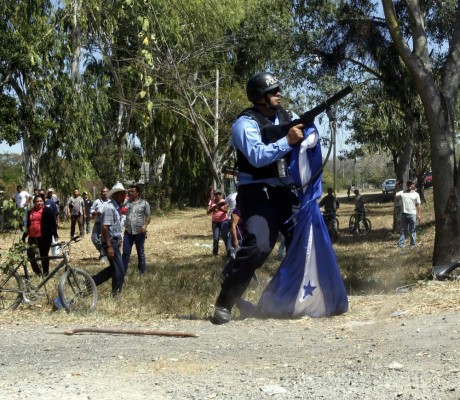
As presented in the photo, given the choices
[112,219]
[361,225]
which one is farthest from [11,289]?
[361,225]

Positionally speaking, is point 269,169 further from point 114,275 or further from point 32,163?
point 32,163

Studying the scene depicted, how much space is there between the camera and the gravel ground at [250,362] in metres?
4.61

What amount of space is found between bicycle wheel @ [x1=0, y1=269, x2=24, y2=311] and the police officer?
365 cm

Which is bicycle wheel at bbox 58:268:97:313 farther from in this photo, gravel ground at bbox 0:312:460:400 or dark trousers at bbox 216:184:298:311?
dark trousers at bbox 216:184:298:311

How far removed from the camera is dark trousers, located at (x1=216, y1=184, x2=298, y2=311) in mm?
6680

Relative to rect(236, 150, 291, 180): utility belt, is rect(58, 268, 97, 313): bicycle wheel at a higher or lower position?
lower

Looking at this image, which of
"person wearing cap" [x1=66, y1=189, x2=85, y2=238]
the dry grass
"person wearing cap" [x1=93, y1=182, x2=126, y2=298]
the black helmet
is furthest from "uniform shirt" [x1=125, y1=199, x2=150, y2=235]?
"person wearing cap" [x1=66, y1=189, x2=85, y2=238]

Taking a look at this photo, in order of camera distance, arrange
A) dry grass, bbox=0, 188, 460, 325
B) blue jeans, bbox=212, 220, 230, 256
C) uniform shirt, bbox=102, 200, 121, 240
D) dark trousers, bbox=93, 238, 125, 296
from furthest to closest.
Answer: blue jeans, bbox=212, 220, 230, 256
uniform shirt, bbox=102, 200, 121, 240
dark trousers, bbox=93, 238, 125, 296
dry grass, bbox=0, 188, 460, 325

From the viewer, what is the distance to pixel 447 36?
16.7 meters

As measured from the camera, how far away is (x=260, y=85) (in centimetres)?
686

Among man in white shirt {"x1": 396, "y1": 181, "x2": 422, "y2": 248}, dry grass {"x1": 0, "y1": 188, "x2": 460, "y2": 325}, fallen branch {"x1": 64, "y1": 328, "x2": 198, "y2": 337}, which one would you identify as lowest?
dry grass {"x1": 0, "y1": 188, "x2": 460, "y2": 325}

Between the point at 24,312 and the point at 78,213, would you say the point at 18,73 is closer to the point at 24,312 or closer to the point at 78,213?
the point at 78,213

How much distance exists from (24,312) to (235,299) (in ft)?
10.9

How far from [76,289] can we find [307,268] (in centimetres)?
395
